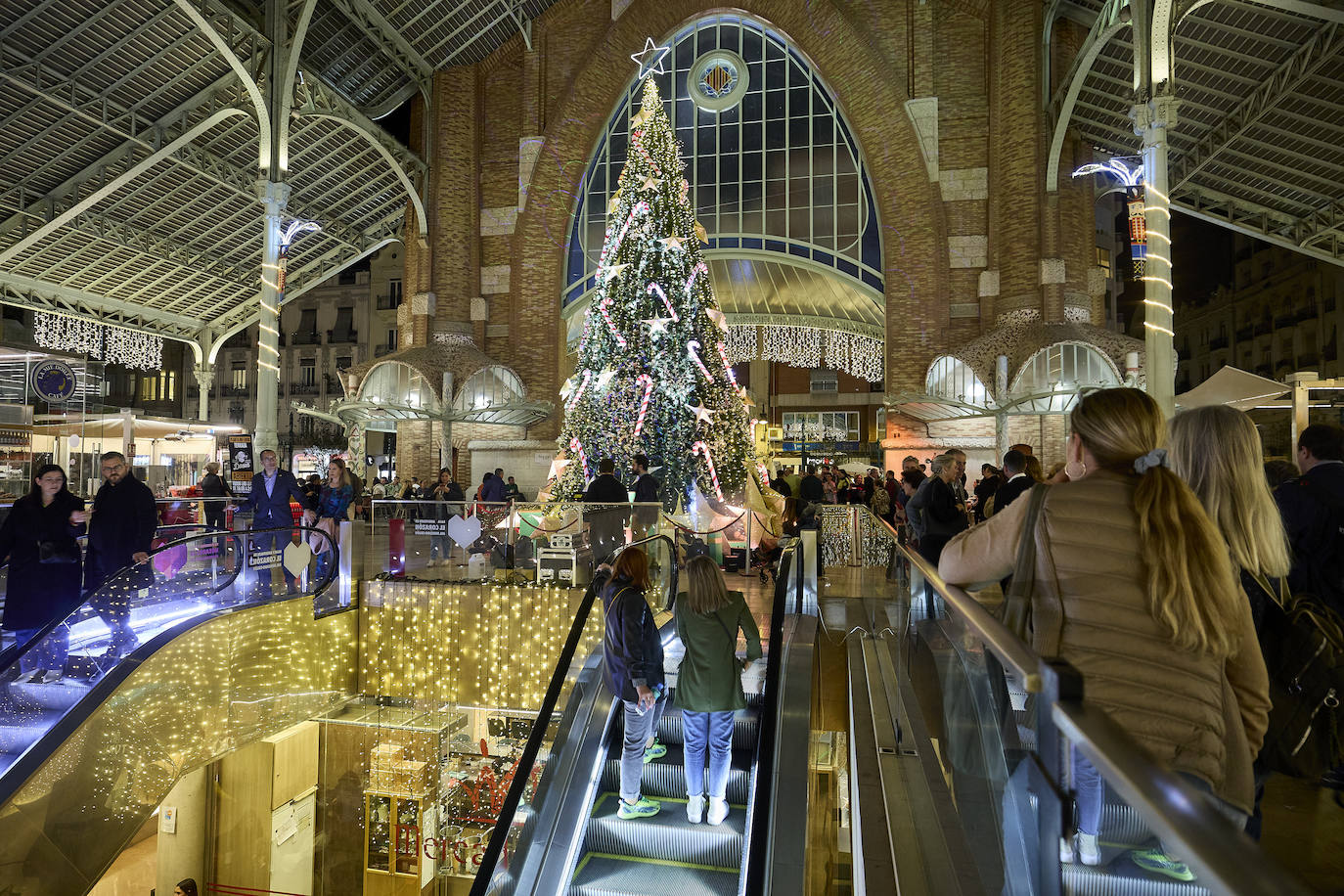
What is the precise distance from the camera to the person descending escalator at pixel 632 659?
17.5 ft

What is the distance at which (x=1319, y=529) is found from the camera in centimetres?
324

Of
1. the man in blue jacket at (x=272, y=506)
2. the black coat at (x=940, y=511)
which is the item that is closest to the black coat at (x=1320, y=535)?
the black coat at (x=940, y=511)

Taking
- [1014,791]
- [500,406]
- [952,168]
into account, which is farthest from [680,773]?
[952,168]

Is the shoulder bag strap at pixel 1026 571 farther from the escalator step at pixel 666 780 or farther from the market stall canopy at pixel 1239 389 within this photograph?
the market stall canopy at pixel 1239 389

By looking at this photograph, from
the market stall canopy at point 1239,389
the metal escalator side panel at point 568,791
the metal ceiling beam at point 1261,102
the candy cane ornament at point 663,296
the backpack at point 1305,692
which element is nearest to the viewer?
the backpack at point 1305,692

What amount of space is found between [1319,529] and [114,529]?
840cm

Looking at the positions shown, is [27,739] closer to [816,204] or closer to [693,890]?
[693,890]

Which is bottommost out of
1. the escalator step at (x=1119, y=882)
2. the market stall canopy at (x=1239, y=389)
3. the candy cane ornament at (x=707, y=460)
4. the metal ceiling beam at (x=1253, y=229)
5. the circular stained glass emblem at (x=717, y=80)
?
the escalator step at (x=1119, y=882)

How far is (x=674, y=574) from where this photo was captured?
8211mm

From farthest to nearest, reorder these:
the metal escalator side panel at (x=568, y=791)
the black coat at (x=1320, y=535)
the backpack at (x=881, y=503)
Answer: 1. the backpack at (x=881, y=503)
2. the metal escalator side panel at (x=568, y=791)
3. the black coat at (x=1320, y=535)

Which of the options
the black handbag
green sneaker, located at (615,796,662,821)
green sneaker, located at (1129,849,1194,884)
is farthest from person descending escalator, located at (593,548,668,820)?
the black handbag

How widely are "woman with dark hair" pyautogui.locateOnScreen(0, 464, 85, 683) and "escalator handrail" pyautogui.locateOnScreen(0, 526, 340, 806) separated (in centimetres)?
51

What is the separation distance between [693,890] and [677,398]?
8033 mm

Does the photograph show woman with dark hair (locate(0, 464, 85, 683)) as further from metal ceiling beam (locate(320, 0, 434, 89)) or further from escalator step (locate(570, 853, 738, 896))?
metal ceiling beam (locate(320, 0, 434, 89))
